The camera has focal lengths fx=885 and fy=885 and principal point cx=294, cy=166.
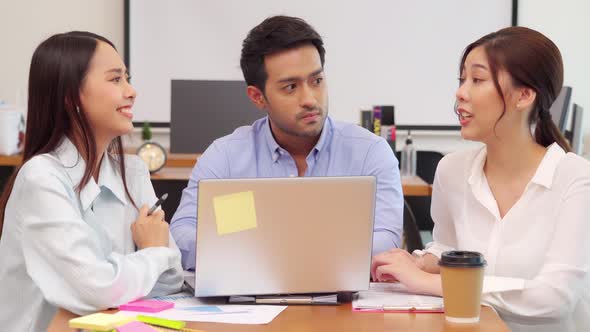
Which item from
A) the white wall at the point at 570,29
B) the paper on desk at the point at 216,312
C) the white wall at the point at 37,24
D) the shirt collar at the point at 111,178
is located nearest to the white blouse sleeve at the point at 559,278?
the paper on desk at the point at 216,312

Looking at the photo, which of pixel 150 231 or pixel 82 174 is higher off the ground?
pixel 82 174

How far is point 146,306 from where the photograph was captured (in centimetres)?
171

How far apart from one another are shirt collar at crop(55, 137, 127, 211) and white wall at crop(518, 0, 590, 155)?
4.09 metres

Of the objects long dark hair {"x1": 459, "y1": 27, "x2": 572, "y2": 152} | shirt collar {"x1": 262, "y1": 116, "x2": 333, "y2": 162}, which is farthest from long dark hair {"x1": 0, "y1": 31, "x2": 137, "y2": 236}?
long dark hair {"x1": 459, "y1": 27, "x2": 572, "y2": 152}

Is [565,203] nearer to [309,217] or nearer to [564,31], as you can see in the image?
[309,217]

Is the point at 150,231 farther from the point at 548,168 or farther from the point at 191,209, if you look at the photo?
the point at 548,168

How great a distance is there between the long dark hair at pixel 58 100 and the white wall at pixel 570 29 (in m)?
4.12

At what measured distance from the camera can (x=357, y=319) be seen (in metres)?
1.66

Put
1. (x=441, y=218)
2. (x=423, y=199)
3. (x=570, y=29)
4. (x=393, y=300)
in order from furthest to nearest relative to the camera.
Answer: (x=570, y=29) → (x=423, y=199) → (x=441, y=218) → (x=393, y=300)

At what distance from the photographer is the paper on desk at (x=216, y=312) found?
1.64 metres

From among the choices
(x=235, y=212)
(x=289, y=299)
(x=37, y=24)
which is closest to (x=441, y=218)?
(x=289, y=299)

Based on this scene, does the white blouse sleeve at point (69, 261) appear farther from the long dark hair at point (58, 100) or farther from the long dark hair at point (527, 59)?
the long dark hair at point (527, 59)

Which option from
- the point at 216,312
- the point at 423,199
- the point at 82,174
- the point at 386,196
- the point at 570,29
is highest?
the point at 570,29

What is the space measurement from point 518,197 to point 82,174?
984 millimetres
